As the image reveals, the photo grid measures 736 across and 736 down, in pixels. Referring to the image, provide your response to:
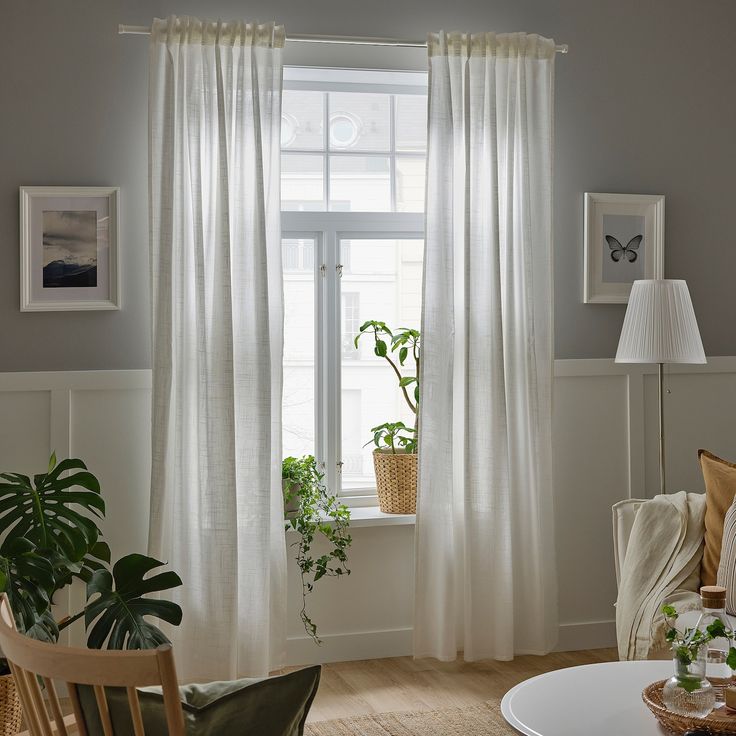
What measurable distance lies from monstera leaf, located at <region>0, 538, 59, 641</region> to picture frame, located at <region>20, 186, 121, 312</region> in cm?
97

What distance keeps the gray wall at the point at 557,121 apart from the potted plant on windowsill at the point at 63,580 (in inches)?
25.5

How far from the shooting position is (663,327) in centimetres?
326

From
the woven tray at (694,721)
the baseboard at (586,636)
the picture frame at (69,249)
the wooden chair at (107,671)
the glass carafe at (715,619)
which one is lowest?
the baseboard at (586,636)

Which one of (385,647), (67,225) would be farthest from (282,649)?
(67,225)

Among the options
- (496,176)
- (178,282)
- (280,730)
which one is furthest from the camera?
(496,176)

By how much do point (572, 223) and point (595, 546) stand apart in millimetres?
1294

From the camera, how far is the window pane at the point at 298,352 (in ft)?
12.0

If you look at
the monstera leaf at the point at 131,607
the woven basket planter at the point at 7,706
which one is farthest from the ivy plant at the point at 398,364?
the woven basket planter at the point at 7,706

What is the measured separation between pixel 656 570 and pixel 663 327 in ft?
2.88

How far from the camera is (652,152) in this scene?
3740mm

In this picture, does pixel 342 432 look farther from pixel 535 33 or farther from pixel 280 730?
pixel 280 730

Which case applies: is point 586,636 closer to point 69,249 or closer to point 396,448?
point 396,448

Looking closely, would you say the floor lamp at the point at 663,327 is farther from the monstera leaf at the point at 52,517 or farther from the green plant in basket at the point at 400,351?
the monstera leaf at the point at 52,517

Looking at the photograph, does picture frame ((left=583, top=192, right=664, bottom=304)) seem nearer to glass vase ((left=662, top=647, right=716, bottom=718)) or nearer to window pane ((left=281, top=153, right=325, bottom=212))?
window pane ((left=281, top=153, right=325, bottom=212))
